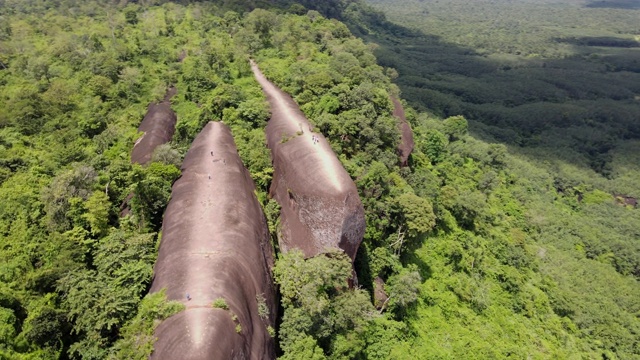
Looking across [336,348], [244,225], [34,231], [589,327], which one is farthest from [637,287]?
[34,231]

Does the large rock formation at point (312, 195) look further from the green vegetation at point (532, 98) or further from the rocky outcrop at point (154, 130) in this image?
the green vegetation at point (532, 98)

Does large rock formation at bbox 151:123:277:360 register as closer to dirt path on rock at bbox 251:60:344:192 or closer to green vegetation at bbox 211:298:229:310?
green vegetation at bbox 211:298:229:310

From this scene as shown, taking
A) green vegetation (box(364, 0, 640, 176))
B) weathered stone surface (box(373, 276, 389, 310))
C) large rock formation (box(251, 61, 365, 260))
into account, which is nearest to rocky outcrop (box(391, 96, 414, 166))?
large rock formation (box(251, 61, 365, 260))

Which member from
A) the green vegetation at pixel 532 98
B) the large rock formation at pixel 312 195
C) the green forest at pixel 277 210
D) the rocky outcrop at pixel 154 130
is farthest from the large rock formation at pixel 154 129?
the green vegetation at pixel 532 98

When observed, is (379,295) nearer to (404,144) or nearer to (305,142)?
(305,142)

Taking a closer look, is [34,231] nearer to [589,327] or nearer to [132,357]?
[132,357]

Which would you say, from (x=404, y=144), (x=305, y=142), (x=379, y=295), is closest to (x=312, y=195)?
(x=305, y=142)
